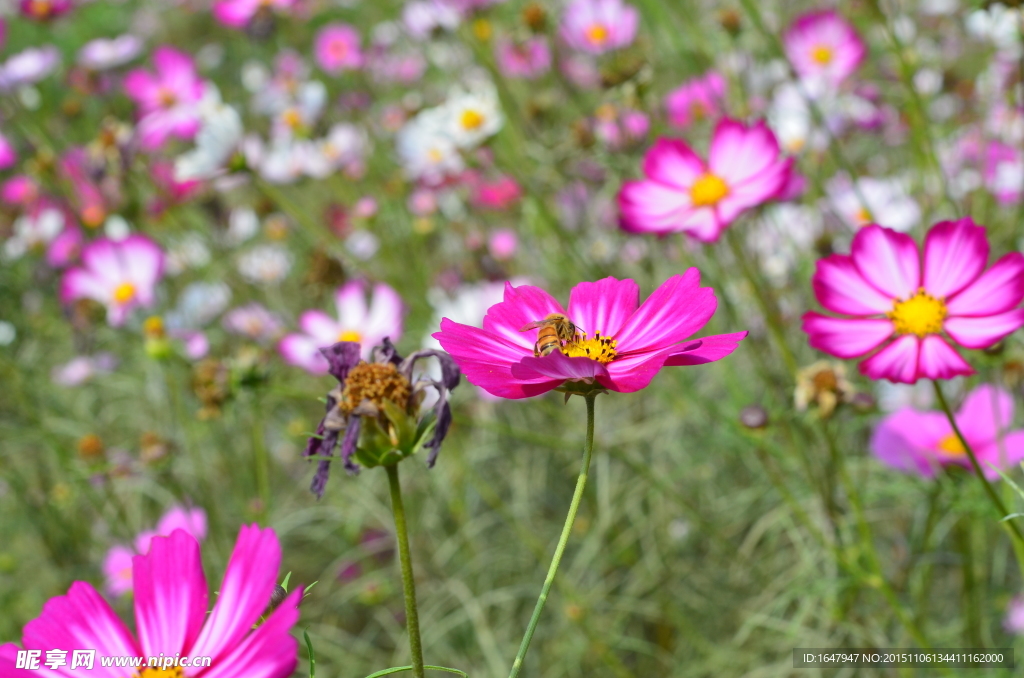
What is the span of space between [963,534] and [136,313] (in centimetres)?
172

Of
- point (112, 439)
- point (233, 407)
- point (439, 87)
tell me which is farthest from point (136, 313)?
point (439, 87)

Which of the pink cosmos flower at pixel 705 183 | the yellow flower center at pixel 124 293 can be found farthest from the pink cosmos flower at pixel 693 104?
the yellow flower center at pixel 124 293

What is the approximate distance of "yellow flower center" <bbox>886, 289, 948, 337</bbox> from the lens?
0.65 meters

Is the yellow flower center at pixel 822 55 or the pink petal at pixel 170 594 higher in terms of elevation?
the yellow flower center at pixel 822 55

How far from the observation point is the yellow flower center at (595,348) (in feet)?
1.70

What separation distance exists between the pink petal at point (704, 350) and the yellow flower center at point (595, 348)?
69mm

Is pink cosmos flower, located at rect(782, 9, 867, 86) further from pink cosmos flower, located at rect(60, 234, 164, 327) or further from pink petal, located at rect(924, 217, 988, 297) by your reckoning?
pink cosmos flower, located at rect(60, 234, 164, 327)

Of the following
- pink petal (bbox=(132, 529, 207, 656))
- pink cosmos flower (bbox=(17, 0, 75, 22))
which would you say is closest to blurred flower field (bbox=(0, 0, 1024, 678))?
pink petal (bbox=(132, 529, 207, 656))

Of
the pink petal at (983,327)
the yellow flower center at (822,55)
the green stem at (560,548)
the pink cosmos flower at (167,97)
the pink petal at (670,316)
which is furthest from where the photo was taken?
the pink cosmos flower at (167,97)

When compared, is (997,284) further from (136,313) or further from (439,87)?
(439,87)

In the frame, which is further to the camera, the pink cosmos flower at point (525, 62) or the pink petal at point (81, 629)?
the pink cosmos flower at point (525, 62)

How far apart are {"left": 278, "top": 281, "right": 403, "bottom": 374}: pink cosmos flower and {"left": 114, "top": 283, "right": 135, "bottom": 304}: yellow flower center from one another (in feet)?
1.60

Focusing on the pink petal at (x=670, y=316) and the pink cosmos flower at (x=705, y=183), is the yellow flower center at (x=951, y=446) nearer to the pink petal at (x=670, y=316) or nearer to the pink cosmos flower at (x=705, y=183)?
the pink cosmos flower at (x=705, y=183)

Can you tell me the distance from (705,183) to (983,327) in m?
0.38
